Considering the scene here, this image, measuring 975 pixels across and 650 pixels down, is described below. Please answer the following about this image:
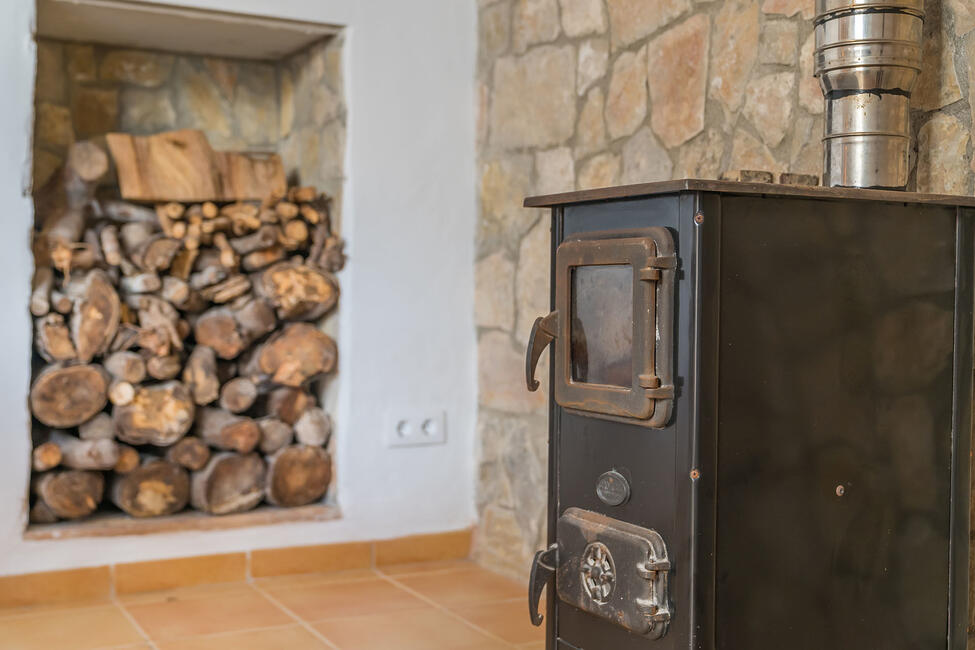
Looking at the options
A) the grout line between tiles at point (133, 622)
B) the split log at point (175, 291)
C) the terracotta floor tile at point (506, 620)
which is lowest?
the terracotta floor tile at point (506, 620)

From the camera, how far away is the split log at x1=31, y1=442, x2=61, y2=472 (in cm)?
282

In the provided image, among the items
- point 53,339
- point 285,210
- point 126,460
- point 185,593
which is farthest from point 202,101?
point 185,593

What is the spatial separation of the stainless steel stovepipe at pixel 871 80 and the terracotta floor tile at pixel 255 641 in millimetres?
1602

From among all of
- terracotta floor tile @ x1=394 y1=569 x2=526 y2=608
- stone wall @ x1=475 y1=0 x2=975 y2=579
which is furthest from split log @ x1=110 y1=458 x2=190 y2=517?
stone wall @ x1=475 y1=0 x2=975 y2=579

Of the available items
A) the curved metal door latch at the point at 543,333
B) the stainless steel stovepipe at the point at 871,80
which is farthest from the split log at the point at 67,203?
the stainless steel stovepipe at the point at 871,80

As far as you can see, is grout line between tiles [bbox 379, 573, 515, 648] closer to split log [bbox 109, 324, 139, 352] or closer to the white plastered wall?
the white plastered wall

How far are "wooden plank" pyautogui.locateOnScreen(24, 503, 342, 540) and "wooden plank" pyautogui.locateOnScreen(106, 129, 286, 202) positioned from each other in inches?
35.5

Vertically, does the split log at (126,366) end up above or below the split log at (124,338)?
below

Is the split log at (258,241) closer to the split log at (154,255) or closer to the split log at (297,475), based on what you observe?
the split log at (154,255)

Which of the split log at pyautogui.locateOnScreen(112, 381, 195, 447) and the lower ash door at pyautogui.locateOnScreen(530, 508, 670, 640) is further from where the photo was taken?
the split log at pyautogui.locateOnScreen(112, 381, 195, 447)

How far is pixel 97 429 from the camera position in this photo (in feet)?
9.48

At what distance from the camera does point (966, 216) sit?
1783mm

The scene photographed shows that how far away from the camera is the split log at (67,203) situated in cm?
289

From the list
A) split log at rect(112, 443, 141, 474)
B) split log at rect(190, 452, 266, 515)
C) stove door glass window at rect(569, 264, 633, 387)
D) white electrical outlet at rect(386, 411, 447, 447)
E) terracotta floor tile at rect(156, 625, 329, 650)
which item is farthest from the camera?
white electrical outlet at rect(386, 411, 447, 447)
